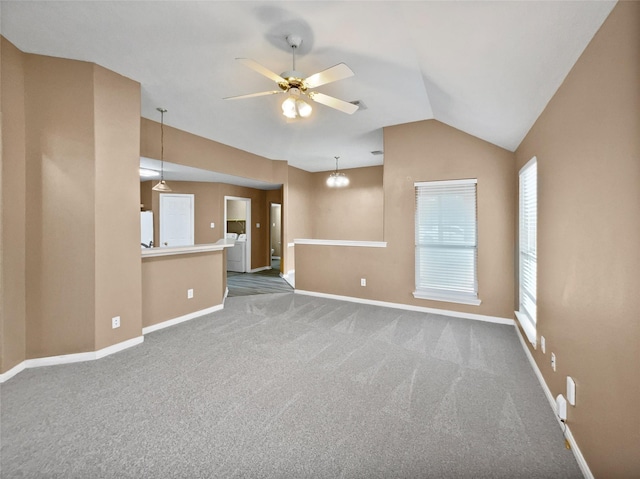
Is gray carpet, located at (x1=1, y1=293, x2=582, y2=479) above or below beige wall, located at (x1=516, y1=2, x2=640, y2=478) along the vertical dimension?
below

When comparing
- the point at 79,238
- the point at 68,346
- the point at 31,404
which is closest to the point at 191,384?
the point at 31,404

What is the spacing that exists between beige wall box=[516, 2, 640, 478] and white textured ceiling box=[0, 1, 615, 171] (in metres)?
0.25

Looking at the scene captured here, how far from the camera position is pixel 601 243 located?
139 centimetres

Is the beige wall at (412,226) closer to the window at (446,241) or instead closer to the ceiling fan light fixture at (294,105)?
the window at (446,241)

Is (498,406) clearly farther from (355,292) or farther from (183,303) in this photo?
(183,303)

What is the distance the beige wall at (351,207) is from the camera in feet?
24.3

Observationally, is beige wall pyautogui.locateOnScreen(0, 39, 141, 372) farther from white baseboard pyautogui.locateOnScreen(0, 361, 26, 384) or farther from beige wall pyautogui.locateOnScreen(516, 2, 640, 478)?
beige wall pyautogui.locateOnScreen(516, 2, 640, 478)

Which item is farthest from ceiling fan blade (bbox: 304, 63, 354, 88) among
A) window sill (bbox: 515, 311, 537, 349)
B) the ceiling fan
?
window sill (bbox: 515, 311, 537, 349)

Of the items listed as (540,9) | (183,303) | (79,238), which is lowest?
(183,303)

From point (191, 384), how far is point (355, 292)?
312 cm

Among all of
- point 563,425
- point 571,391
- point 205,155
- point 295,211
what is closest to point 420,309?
point 563,425

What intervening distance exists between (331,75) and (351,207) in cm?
543

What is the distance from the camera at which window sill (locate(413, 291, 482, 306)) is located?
4.08 meters

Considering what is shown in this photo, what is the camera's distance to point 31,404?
6.99ft
